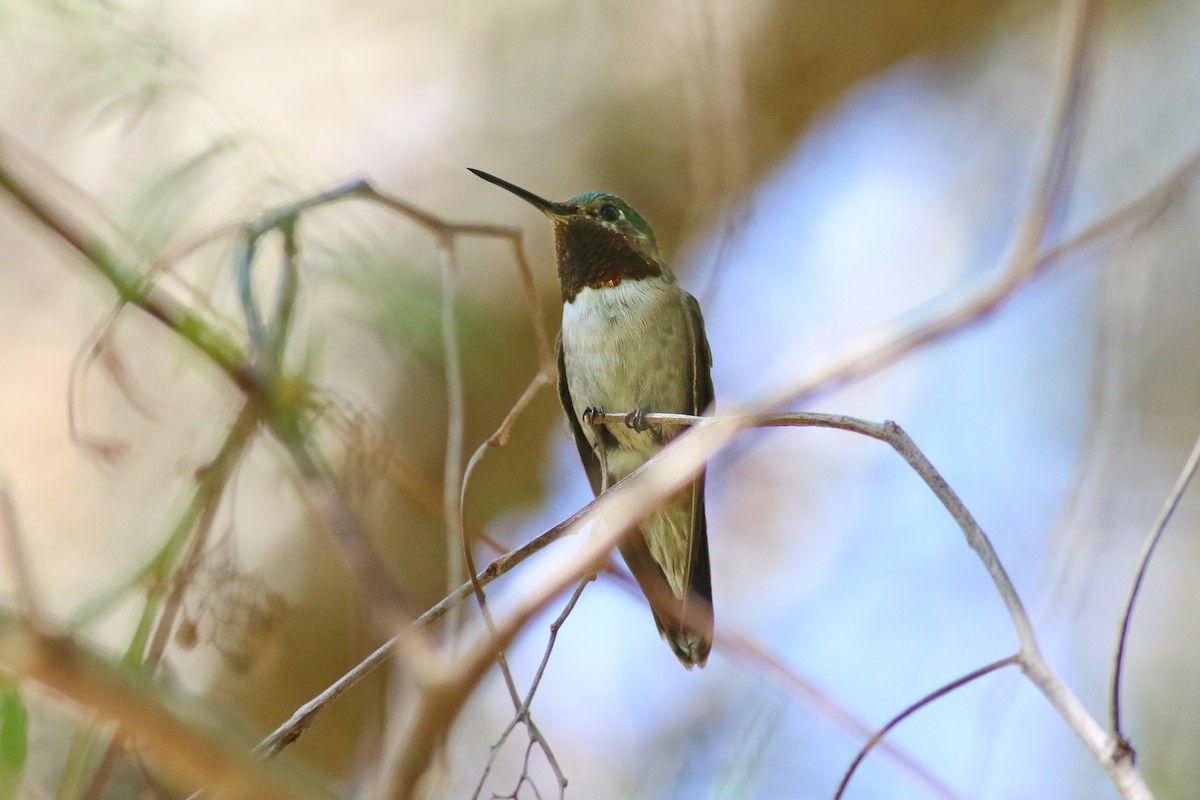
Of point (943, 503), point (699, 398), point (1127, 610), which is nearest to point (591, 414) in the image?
point (699, 398)

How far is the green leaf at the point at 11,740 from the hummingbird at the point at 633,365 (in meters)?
1.64

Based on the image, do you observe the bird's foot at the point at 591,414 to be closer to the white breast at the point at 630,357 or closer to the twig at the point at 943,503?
the white breast at the point at 630,357

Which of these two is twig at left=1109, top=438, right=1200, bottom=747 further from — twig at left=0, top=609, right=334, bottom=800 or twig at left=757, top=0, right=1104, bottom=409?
twig at left=0, top=609, right=334, bottom=800

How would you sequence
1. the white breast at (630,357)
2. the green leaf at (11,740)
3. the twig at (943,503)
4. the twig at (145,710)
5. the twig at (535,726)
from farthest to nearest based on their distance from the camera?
the white breast at (630,357), the twig at (535,726), the green leaf at (11,740), the twig at (943,503), the twig at (145,710)

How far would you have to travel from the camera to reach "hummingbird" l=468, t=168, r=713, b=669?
8.44 ft

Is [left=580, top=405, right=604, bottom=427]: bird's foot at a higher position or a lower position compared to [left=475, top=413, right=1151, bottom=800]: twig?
higher

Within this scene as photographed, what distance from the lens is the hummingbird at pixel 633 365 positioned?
257cm

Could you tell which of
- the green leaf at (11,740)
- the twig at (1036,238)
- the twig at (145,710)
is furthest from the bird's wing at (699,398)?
the twig at (145,710)

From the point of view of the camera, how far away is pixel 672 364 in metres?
2.66

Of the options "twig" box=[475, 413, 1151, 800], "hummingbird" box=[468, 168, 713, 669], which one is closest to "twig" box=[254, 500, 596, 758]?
"twig" box=[475, 413, 1151, 800]

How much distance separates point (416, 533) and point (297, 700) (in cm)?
59

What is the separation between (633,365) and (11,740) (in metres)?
1.93

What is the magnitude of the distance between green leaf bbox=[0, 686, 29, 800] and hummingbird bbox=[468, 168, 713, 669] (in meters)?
1.64

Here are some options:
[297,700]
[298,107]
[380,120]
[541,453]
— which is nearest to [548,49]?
[380,120]
